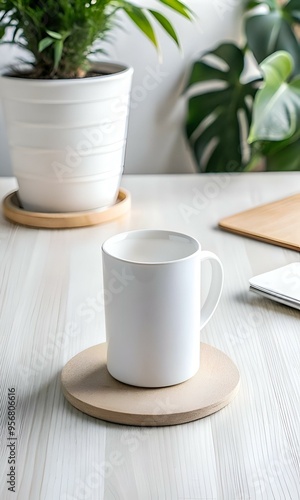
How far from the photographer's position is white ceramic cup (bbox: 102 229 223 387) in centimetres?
70

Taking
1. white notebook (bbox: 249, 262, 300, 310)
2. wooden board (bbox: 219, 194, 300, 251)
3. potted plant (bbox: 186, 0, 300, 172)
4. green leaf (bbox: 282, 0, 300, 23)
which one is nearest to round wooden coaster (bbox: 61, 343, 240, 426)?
white notebook (bbox: 249, 262, 300, 310)

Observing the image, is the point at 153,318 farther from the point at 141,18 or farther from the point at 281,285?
the point at 141,18

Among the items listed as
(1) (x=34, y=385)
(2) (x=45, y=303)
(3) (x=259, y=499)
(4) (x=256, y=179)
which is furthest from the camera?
(4) (x=256, y=179)

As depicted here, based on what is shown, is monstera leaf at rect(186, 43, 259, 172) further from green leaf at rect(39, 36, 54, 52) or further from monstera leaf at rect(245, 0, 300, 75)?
green leaf at rect(39, 36, 54, 52)

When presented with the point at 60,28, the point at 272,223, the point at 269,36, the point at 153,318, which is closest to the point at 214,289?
the point at 153,318

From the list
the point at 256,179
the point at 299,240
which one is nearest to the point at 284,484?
the point at 299,240

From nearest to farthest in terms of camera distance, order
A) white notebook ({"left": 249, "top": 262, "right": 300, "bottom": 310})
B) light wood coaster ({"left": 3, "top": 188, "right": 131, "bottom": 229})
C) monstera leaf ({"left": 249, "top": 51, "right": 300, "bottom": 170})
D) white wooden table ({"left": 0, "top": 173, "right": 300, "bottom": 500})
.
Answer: white wooden table ({"left": 0, "top": 173, "right": 300, "bottom": 500}), white notebook ({"left": 249, "top": 262, "right": 300, "bottom": 310}), light wood coaster ({"left": 3, "top": 188, "right": 131, "bottom": 229}), monstera leaf ({"left": 249, "top": 51, "right": 300, "bottom": 170})

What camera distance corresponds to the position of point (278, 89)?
1501mm

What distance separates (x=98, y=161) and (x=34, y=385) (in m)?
0.53

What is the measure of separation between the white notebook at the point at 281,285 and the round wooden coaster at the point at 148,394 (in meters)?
0.17

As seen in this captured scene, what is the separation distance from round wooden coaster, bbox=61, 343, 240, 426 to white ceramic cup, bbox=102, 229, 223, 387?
12 mm

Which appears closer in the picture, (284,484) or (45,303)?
(284,484)

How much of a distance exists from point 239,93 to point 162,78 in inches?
7.5

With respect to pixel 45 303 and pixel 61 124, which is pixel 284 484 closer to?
pixel 45 303
